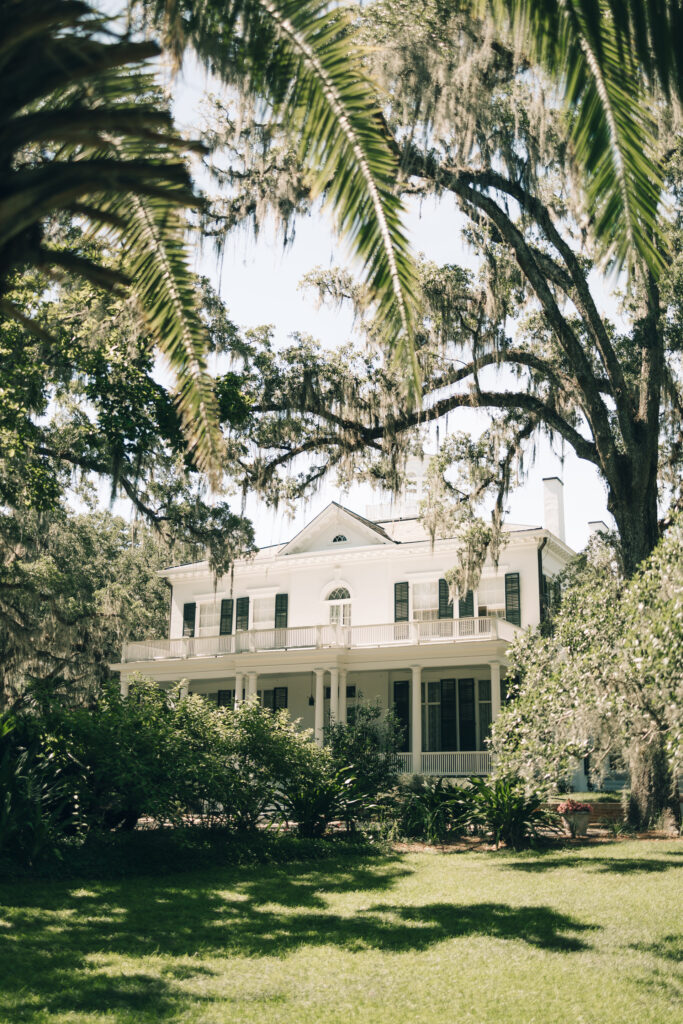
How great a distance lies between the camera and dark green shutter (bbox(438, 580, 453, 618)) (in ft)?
75.5

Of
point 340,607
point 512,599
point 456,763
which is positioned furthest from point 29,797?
point 340,607

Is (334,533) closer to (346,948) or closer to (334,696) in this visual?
(334,696)

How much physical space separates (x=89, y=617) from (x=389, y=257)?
23858 mm

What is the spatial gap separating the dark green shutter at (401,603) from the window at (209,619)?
5.89 m

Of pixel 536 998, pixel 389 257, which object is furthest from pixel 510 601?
pixel 389 257

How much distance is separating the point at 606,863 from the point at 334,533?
1519 centimetres

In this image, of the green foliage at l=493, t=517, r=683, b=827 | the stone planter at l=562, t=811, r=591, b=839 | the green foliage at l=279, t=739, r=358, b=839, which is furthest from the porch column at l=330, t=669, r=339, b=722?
the green foliage at l=493, t=517, r=683, b=827

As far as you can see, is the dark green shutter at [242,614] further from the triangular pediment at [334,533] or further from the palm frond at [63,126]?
the palm frond at [63,126]

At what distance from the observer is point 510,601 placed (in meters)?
22.4

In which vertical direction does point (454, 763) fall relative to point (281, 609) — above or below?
below

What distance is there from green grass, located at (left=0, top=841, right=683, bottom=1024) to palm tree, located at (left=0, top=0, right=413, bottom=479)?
10.7 feet

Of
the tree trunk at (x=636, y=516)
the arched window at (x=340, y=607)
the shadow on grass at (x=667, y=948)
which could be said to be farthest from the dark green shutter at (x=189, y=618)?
the shadow on grass at (x=667, y=948)

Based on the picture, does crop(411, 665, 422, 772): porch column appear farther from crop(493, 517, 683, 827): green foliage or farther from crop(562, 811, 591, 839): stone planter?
crop(493, 517, 683, 827): green foliage

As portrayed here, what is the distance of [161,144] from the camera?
11.1 ft
